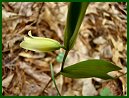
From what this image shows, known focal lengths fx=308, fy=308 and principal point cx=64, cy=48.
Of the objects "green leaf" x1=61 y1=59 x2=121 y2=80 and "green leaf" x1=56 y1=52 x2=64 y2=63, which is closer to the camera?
"green leaf" x1=61 y1=59 x2=121 y2=80

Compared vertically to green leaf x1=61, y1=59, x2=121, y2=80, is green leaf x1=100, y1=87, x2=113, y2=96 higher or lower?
lower

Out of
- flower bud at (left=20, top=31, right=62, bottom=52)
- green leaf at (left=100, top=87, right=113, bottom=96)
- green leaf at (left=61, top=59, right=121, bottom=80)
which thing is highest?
flower bud at (left=20, top=31, right=62, bottom=52)

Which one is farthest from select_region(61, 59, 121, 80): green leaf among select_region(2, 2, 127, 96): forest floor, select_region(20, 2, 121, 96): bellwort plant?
select_region(2, 2, 127, 96): forest floor

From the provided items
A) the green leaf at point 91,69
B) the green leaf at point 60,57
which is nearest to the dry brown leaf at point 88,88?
the green leaf at point 60,57

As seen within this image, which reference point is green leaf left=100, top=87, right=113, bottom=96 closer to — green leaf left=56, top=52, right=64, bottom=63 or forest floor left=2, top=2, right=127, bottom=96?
forest floor left=2, top=2, right=127, bottom=96

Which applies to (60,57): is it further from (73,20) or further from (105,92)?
(73,20)

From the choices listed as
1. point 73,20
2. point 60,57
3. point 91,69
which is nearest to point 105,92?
point 60,57

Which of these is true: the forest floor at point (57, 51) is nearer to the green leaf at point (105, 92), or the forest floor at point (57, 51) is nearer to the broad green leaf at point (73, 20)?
the green leaf at point (105, 92)
